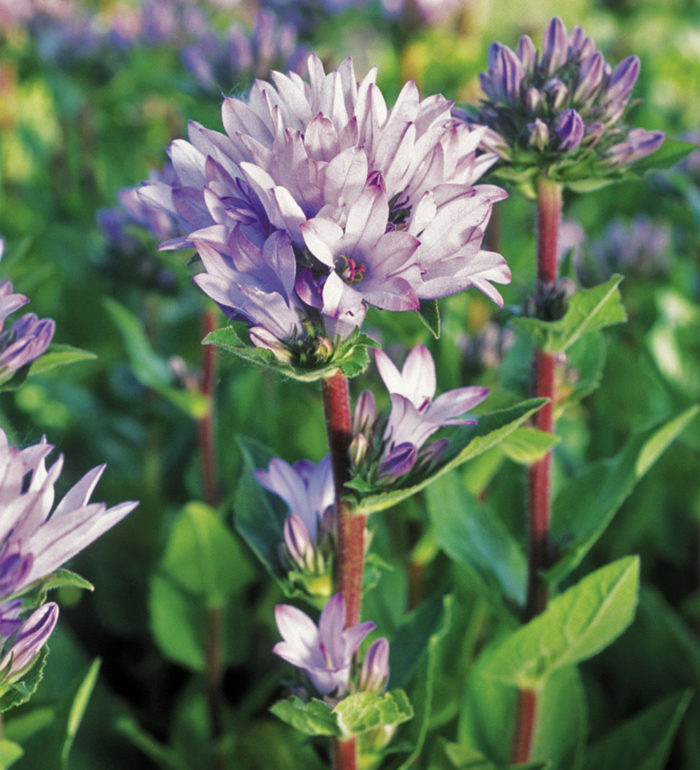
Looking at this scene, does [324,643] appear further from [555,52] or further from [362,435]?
[555,52]

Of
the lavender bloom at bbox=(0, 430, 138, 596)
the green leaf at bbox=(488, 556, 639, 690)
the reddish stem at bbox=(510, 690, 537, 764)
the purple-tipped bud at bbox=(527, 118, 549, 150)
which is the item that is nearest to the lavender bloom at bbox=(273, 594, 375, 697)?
the lavender bloom at bbox=(0, 430, 138, 596)

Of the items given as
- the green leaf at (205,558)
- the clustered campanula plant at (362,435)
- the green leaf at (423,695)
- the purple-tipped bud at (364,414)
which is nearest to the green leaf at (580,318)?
the clustered campanula plant at (362,435)

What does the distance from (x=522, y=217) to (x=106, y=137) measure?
5.28ft

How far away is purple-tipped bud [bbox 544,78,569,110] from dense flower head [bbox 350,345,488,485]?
35 cm

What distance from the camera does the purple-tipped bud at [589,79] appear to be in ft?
3.45

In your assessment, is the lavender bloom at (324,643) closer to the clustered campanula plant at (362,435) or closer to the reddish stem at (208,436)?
the clustered campanula plant at (362,435)

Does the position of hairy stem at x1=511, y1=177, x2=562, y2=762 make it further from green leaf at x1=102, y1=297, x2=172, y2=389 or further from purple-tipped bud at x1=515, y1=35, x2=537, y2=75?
green leaf at x1=102, y1=297, x2=172, y2=389

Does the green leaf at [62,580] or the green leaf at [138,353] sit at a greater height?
the green leaf at [62,580]

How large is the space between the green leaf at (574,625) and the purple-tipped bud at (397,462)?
1.23ft

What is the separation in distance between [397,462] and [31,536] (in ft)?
1.21

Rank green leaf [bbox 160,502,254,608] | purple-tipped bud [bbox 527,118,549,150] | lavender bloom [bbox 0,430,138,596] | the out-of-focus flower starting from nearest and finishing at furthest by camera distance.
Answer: lavender bloom [bbox 0,430,138,596] < purple-tipped bud [bbox 527,118,549,150] < green leaf [bbox 160,502,254,608] < the out-of-focus flower

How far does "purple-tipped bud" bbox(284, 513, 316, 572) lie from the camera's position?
995mm

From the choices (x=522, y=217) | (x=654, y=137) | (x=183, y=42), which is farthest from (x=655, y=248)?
(x=183, y=42)

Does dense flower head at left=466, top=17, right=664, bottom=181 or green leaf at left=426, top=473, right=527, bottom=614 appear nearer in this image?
dense flower head at left=466, top=17, right=664, bottom=181
